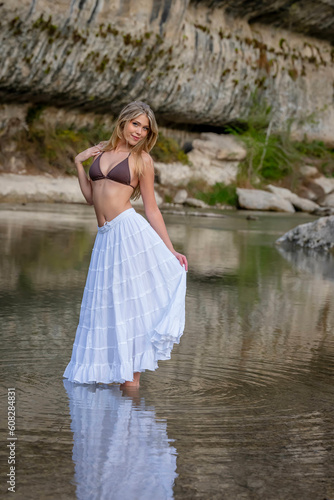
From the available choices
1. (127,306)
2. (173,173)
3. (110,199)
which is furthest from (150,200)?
(173,173)

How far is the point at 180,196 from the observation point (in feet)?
107

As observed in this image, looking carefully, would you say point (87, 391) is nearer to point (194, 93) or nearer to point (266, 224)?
point (266, 224)

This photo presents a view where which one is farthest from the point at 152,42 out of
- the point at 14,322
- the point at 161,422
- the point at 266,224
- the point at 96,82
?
the point at 161,422

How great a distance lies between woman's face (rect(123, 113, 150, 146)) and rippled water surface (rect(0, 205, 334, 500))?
4.85ft

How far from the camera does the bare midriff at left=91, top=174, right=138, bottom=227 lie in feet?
15.5

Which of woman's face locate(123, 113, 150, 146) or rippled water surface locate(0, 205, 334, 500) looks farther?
woman's face locate(123, 113, 150, 146)

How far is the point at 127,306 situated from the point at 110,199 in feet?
2.16

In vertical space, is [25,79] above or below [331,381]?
above

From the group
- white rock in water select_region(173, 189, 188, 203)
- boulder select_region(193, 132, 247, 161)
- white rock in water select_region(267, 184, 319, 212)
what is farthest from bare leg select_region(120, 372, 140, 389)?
boulder select_region(193, 132, 247, 161)

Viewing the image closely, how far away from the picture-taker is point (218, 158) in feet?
120

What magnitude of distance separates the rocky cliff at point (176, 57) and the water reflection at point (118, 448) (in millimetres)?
24190

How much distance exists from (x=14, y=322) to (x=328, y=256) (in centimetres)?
927

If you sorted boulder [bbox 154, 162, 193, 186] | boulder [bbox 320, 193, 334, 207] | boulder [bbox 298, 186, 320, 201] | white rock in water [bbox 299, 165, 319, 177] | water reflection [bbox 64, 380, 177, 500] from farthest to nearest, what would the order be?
white rock in water [bbox 299, 165, 319, 177], boulder [bbox 298, 186, 320, 201], boulder [bbox 320, 193, 334, 207], boulder [bbox 154, 162, 193, 186], water reflection [bbox 64, 380, 177, 500]

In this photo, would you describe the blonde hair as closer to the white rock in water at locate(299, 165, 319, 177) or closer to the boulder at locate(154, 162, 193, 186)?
the boulder at locate(154, 162, 193, 186)
